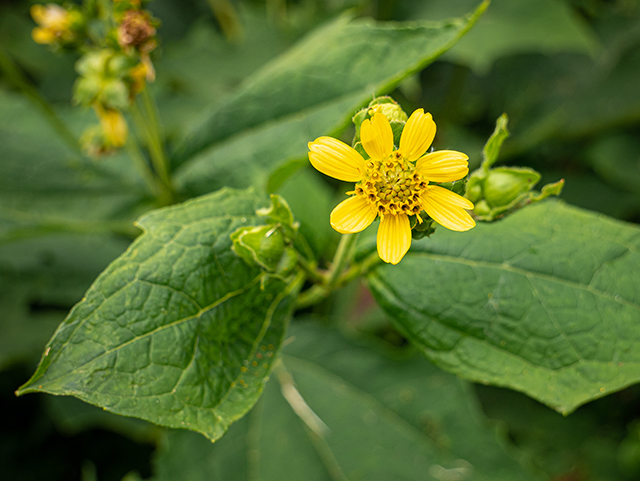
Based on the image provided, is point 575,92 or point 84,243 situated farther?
point 575,92

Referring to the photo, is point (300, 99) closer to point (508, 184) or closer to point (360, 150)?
point (360, 150)

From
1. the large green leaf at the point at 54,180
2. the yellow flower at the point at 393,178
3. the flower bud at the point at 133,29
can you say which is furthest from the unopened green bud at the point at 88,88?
the yellow flower at the point at 393,178

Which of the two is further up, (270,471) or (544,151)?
(544,151)

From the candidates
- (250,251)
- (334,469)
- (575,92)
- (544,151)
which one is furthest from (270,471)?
(575,92)

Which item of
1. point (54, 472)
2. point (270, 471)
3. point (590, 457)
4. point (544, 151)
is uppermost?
point (544, 151)

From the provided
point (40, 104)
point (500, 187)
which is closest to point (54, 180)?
point (40, 104)

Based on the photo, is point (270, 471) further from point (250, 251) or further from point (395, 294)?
point (250, 251)

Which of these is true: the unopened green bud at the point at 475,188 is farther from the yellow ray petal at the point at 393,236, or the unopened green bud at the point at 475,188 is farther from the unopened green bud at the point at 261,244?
the unopened green bud at the point at 261,244
